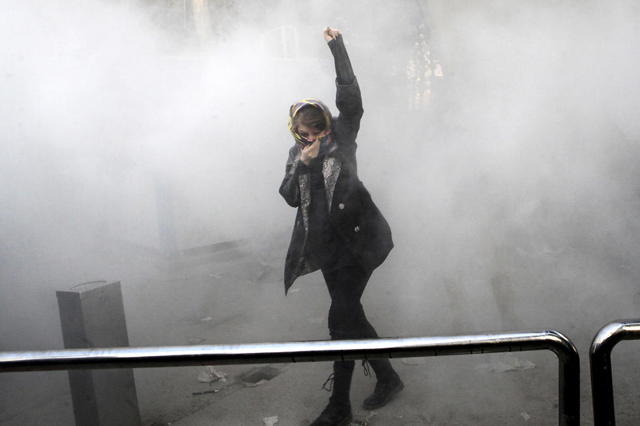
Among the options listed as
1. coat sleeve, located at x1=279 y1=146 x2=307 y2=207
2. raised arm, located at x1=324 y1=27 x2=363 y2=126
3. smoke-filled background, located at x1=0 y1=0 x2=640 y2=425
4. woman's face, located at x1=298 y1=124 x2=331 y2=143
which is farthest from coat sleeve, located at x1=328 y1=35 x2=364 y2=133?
smoke-filled background, located at x1=0 y1=0 x2=640 y2=425

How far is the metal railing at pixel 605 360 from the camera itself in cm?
113

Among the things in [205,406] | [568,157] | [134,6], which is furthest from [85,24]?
[568,157]

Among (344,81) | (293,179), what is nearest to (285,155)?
(293,179)

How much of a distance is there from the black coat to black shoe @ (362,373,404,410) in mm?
651

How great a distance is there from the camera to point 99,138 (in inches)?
187

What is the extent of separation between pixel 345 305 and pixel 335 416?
52cm

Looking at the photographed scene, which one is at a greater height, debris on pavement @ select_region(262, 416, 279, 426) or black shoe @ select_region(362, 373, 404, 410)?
black shoe @ select_region(362, 373, 404, 410)

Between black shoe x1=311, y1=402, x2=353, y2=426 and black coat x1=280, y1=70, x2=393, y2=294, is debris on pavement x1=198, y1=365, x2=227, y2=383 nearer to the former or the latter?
black shoe x1=311, y1=402, x2=353, y2=426

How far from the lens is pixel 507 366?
3045 mm

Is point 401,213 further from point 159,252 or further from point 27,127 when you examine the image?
point 27,127

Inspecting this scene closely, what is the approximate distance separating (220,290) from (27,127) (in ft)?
7.08

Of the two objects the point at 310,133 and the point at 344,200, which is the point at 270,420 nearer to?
the point at 344,200

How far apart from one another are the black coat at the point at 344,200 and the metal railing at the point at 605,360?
1.36 metres

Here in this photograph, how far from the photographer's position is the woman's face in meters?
2.39
